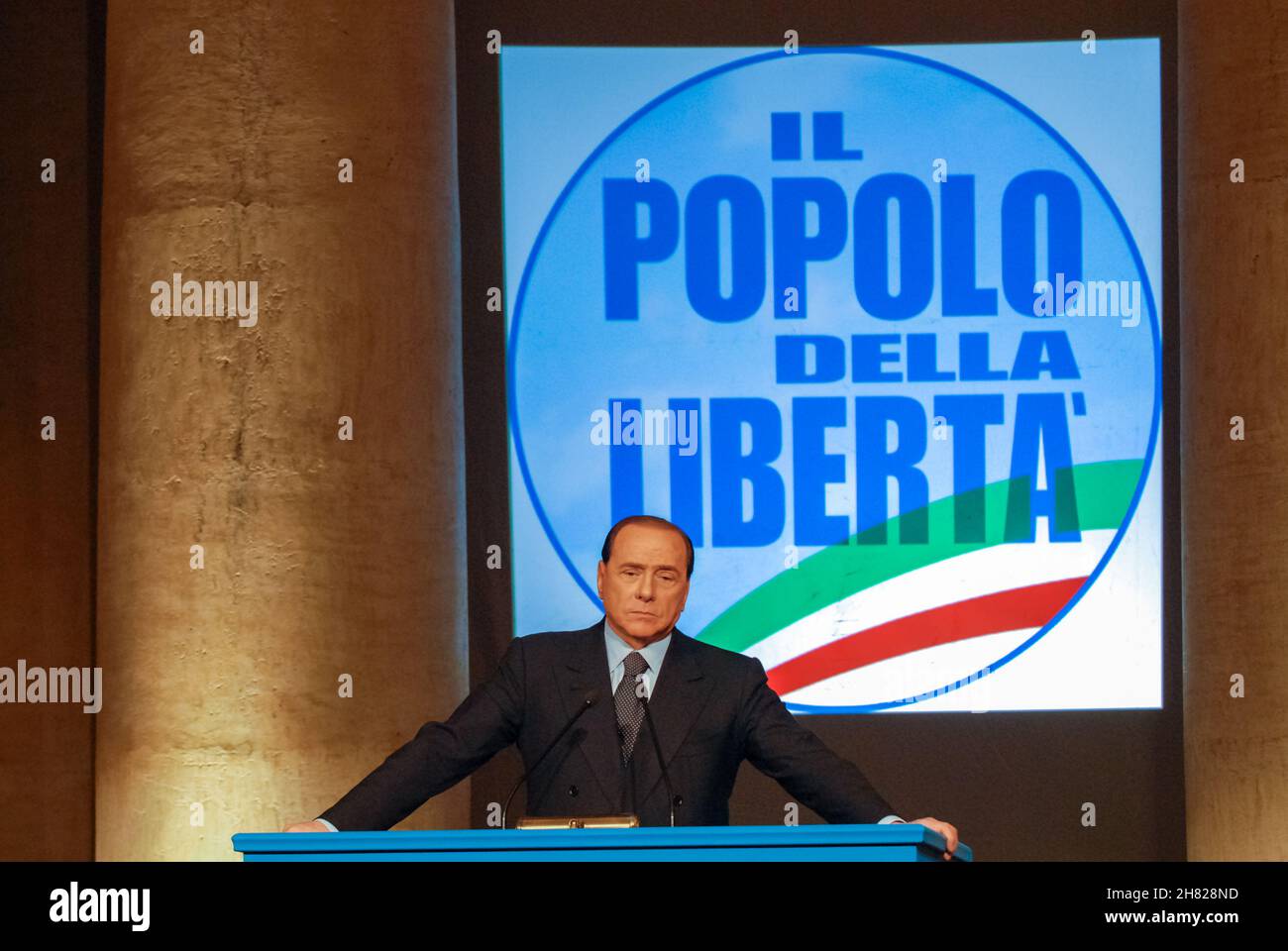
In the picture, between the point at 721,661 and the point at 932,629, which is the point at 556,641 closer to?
the point at 721,661

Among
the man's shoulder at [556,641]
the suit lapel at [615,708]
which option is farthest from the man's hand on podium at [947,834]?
the man's shoulder at [556,641]

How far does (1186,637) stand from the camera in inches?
285

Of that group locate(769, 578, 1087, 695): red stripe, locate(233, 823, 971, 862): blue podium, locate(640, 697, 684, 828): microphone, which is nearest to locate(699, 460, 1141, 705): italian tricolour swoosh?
locate(769, 578, 1087, 695): red stripe

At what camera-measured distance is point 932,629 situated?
7660mm

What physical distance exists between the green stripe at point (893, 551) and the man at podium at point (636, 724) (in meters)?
3.18

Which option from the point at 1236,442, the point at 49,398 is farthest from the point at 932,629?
the point at 49,398

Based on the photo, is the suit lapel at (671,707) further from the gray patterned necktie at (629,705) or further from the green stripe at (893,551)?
the green stripe at (893,551)

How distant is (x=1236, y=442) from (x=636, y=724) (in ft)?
11.8

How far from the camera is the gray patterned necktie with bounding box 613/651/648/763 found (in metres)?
4.29

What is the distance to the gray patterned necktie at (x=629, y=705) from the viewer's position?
4.29 metres

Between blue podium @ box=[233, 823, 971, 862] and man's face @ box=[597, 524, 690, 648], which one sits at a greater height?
man's face @ box=[597, 524, 690, 648]

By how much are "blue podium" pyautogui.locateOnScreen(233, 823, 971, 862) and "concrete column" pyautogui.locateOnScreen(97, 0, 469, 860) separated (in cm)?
360

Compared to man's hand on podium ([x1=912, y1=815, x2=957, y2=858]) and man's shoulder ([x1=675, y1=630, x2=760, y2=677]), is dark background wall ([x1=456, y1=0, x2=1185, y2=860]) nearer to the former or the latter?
man's shoulder ([x1=675, y1=630, x2=760, y2=677])
